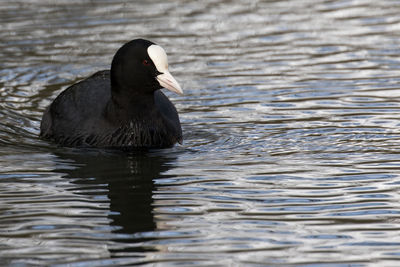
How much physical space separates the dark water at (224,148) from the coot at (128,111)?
7.3 inches

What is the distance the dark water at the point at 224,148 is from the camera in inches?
217

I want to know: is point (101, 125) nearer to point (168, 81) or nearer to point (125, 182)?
point (168, 81)

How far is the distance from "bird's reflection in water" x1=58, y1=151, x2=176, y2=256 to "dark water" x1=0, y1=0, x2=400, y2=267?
0.05 ft

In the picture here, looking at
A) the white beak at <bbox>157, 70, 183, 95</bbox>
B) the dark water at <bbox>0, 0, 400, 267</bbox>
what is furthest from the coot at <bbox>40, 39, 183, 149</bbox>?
the dark water at <bbox>0, 0, 400, 267</bbox>

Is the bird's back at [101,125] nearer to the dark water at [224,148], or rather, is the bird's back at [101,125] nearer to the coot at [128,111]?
the coot at [128,111]

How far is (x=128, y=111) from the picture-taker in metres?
8.19

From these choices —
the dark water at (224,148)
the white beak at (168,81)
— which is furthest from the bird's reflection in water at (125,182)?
the white beak at (168,81)

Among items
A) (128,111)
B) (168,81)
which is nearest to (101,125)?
(128,111)

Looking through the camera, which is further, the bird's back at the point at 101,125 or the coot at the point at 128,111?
the bird's back at the point at 101,125

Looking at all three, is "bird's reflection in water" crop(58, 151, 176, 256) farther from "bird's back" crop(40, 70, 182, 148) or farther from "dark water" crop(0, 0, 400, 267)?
"bird's back" crop(40, 70, 182, 148)

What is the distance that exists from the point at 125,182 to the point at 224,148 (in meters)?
1.14

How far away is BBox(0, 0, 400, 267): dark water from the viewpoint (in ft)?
18.1

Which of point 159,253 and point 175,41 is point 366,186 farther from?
point 175,41

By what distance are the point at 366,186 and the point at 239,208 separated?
979 mm
